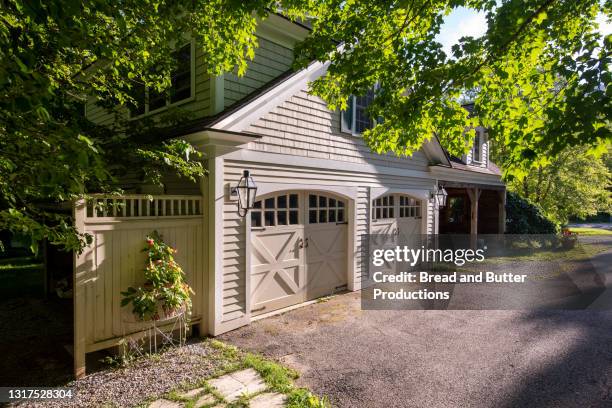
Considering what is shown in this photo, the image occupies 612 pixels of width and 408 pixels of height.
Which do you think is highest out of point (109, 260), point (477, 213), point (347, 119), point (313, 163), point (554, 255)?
point (347, 119)

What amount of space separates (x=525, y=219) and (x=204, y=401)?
16883 mm

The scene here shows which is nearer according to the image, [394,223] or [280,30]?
[280,30]

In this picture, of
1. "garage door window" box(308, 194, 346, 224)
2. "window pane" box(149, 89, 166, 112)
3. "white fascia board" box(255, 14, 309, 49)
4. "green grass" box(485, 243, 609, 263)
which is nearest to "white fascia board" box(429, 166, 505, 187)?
"green grass" box(485, 243, 609, 263)

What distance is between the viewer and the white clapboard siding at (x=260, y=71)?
6539 mm

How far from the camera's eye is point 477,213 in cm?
1556

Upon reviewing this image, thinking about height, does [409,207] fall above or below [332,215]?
above

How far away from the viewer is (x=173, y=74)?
23.7 ft

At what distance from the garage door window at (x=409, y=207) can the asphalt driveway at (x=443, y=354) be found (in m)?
3.96

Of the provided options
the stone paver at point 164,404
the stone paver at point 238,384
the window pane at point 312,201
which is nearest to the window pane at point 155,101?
the window pane at point 312,201

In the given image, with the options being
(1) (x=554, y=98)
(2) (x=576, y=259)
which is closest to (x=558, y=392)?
(1) (x=554, y=98)

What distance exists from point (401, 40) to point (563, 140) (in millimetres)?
2653

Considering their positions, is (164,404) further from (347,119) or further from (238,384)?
(347,119)

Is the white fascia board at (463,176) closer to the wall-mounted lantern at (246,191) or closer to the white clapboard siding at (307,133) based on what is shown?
the white clapboard siding at (307,133)

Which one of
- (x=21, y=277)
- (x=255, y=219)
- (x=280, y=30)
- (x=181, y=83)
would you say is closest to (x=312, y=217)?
(x=255, y=219)
